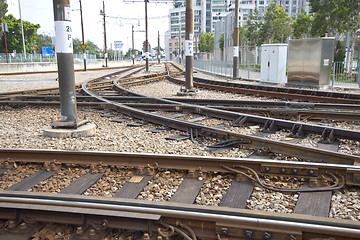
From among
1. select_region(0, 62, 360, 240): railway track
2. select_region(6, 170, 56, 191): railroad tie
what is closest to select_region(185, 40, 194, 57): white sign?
select_region(0, 62, 360, 240): railway track

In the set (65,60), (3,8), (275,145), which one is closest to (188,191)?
(275,145)

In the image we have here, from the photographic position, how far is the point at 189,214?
2775mm

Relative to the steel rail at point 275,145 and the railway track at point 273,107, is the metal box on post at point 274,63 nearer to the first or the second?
the railway track at point 273,107

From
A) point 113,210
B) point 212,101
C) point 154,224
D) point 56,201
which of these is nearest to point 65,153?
point 56,201

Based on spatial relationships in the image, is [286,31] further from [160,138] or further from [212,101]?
[160,138]

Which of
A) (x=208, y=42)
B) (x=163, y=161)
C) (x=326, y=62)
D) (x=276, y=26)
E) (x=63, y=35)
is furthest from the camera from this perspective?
(x=208, y=42)

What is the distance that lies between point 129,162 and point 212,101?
5.77m

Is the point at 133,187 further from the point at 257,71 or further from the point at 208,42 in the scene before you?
the point at 208,42

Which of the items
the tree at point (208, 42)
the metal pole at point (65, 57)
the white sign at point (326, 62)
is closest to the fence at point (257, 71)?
the white sign at point (326, 62)

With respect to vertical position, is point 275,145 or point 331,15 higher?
point 331,15

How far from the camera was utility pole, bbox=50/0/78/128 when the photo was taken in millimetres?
6422

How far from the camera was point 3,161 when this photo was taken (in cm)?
464

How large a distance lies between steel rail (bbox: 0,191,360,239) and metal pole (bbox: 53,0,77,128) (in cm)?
361

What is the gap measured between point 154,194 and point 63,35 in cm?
427
